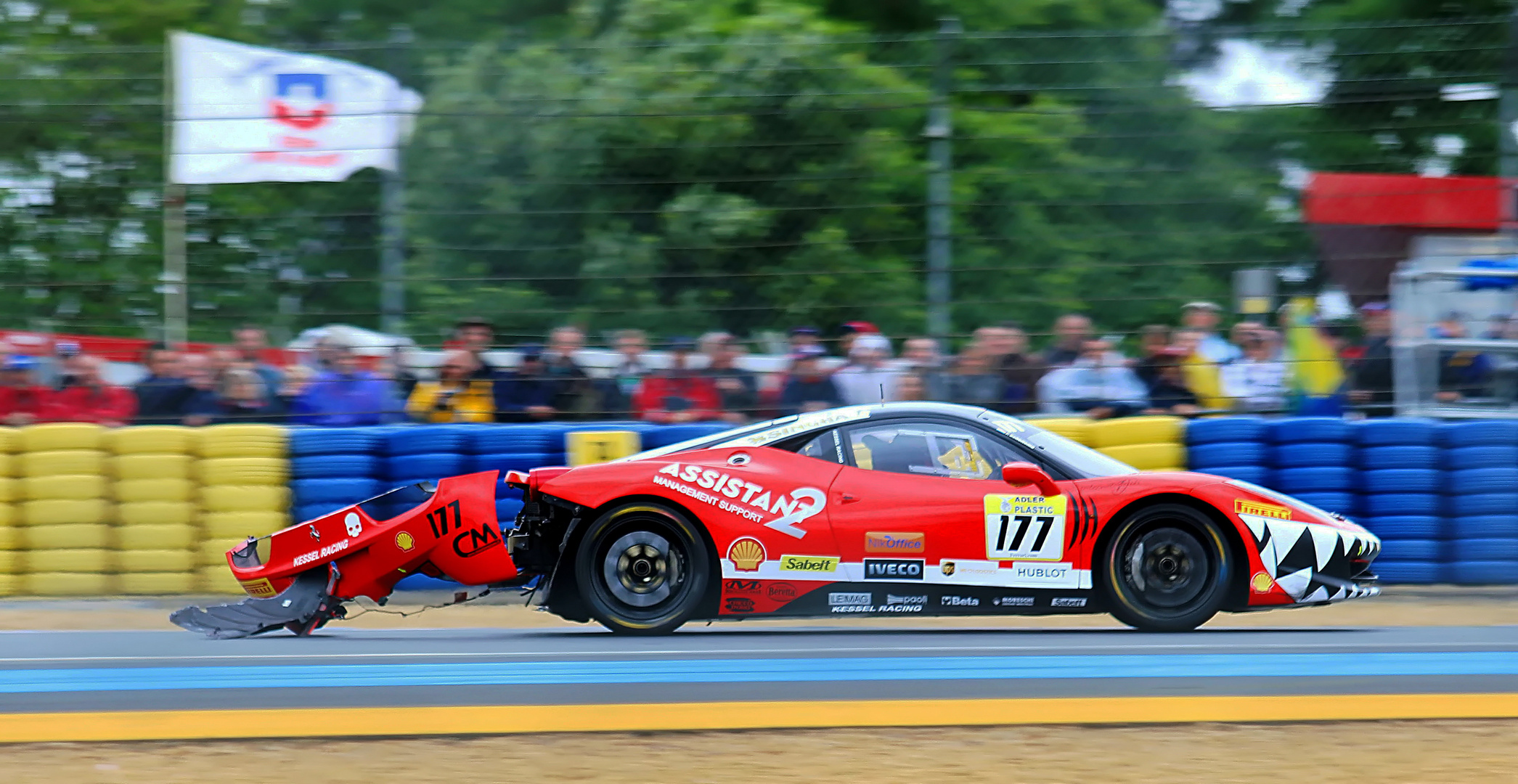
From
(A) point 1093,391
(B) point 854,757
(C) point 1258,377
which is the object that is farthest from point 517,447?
(B) point 854,757

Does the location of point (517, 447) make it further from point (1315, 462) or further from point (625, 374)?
point (1315, 462)

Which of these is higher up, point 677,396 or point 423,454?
point 677,396

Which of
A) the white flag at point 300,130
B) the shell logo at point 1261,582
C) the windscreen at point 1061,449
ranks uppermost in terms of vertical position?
the white flag at point 300,130

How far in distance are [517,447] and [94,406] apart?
2829mm

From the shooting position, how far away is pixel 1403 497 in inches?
379

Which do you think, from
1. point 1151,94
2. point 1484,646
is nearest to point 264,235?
point 1151,94

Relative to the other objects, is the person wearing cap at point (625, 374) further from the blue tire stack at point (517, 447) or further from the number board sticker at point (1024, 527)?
the number board sticker at point (1024, 527)

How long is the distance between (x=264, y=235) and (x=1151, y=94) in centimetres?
626

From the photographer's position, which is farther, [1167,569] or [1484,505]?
[1484,505]

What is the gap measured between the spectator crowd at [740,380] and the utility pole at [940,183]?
304mm

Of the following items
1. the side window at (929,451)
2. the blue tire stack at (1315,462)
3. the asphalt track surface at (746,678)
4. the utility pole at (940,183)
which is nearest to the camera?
the asphalt track surface at (746,678)

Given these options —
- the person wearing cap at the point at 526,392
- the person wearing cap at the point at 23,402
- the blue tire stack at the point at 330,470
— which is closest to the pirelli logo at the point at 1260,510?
the person wearing cap at the point at 526,392

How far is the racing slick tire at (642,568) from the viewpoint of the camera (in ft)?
24.2

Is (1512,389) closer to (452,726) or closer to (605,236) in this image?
(605,236)
